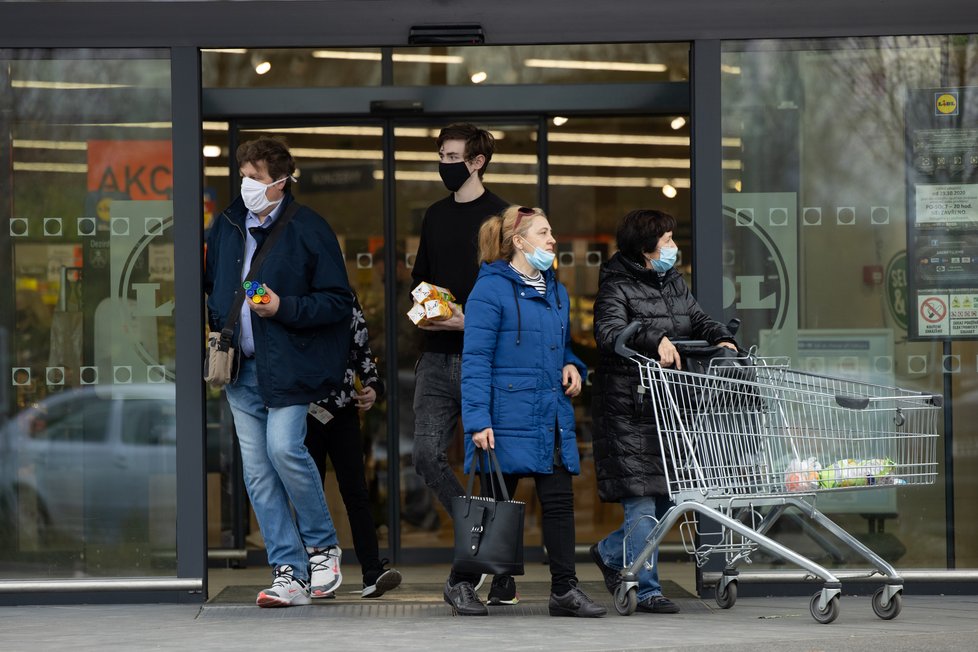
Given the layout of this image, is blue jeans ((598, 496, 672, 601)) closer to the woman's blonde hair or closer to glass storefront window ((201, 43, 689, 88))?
the woman's blonde hair

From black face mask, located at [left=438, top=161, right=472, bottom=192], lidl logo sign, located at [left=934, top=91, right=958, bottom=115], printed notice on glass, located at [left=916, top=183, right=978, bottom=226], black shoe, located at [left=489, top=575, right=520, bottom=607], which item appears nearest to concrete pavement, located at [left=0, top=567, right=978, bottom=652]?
black shoe, located at [left=489, top=575, right=520, bottom=607]

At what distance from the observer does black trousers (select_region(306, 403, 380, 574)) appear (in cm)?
756

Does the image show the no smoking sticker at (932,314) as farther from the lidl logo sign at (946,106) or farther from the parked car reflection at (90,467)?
the parked car reflection at (90,467)

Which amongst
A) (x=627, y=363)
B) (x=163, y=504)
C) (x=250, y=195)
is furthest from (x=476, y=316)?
(x=163, y=504)

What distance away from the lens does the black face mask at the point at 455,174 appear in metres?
7.26

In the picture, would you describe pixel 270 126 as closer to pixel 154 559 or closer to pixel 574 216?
pixel 574 216

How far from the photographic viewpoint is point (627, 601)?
6777 mm

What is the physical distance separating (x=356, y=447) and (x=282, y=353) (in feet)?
2.75

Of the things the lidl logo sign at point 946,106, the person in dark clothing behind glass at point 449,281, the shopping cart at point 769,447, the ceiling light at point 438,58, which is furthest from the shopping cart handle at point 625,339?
the ceiling light at point 438,58

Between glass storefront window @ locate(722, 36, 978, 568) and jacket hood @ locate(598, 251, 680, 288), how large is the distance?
0.69 meters

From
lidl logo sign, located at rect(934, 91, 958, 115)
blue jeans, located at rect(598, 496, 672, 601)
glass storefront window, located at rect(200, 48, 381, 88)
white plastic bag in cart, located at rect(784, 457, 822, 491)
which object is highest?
glass storefront window, located at rect(200, 48, 381, 88)

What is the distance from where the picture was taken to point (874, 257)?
7699 millimetres

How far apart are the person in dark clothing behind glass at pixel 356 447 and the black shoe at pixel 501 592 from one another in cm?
58

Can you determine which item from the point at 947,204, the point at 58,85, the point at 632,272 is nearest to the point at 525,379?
the point at 632,272
